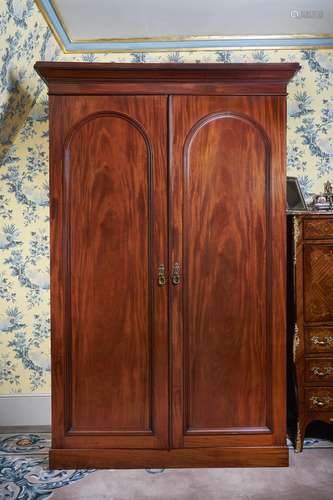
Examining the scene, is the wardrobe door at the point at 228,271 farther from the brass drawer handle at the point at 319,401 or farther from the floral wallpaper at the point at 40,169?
the floral wallpaper at the point at 40,169

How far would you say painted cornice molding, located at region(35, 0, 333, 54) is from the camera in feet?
9.29

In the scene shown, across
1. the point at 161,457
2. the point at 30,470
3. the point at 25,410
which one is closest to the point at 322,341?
the point at 161,457

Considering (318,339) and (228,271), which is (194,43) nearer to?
(228,271)

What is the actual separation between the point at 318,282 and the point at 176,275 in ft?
2.66

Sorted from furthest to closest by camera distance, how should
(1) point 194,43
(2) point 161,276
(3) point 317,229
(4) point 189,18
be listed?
(1) point 194,43, (4) point 189,18, (3) point 317,229, (2) point 161,276

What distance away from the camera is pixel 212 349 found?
2328mm

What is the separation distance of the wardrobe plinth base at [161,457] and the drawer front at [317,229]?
3.73 ft

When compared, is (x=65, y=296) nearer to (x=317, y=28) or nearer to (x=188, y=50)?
(x=188, y=50)

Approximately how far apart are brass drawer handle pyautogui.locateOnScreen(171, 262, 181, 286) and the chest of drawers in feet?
2.15

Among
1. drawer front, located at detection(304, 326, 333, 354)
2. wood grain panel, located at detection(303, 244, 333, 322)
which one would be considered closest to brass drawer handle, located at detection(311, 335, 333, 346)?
drawer front, located at detection(304, 326, 333, 354)

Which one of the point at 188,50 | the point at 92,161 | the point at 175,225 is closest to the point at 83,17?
the point at 188,50

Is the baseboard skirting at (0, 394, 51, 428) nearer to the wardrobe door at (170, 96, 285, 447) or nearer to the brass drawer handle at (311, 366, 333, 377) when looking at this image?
the wardrobe door at (170, 96, 285, 447)

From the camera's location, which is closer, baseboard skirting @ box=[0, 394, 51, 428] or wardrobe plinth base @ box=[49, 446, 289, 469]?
wardrobe plinth base @ box=[49, 446, 289, 469]

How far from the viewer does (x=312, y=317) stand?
2477 mm
